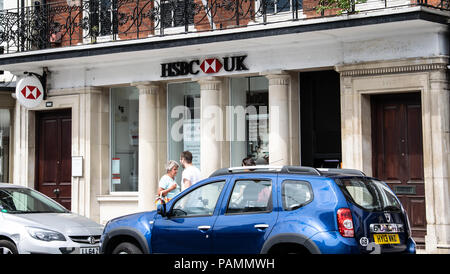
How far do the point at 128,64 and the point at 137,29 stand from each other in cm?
132

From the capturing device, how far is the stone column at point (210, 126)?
16.2m

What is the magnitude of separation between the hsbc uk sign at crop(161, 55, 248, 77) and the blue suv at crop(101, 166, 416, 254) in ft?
22.1

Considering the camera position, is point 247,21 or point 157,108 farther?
point 157,108

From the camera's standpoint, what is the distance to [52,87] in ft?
61.2

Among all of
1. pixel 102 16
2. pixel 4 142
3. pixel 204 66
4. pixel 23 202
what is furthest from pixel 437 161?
pixel 4 142

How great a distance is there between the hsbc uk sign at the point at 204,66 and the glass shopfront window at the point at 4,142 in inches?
218

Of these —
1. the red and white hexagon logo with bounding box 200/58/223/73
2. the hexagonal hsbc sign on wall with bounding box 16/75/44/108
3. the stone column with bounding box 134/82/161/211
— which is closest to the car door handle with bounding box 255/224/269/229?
the red and white hexagon logo with bounding box 200/58/223/73

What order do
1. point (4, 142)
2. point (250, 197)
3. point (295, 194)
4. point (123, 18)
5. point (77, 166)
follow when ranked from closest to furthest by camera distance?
point (295, 194)
point (250, 197)
point (123, 18)
point (77, 166)
point (4, 142)

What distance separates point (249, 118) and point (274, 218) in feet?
26.6

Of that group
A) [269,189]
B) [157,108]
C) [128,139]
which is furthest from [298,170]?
[128,139]

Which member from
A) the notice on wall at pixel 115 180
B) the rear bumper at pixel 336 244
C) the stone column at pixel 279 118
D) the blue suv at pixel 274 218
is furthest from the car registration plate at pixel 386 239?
the notice on wall at pixel 115 180

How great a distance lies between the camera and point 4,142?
19.8 metres

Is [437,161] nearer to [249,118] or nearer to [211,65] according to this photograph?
[249,118]
